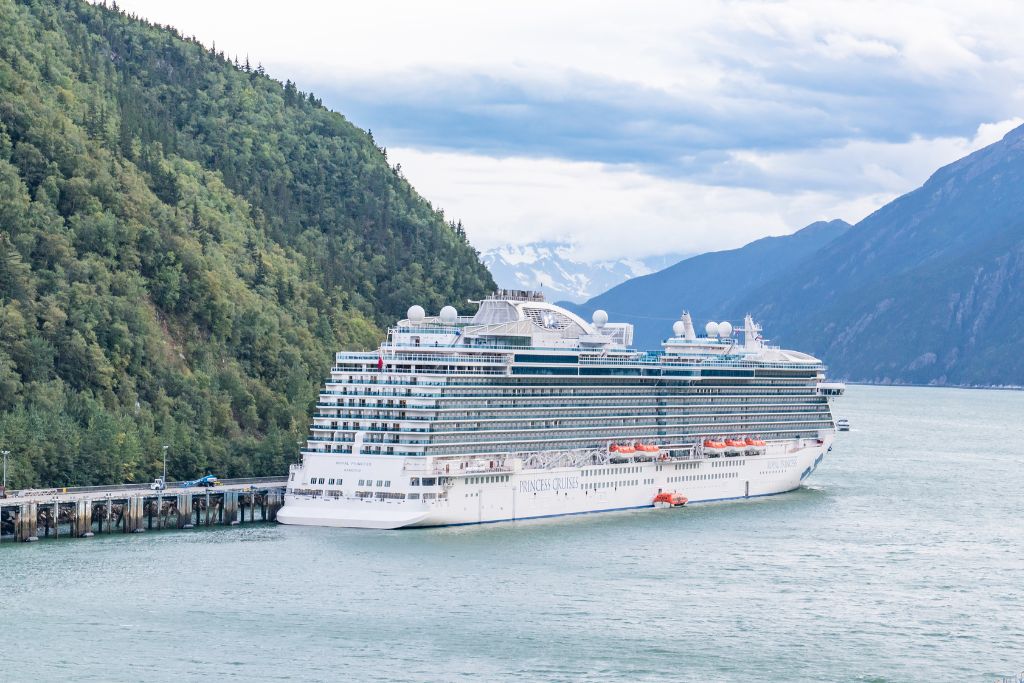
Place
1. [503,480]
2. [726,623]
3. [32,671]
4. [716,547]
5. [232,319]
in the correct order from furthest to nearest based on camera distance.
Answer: [232,319], [503,480], [716,547], [726,623], [32,671]

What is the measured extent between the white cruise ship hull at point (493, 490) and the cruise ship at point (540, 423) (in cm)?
9

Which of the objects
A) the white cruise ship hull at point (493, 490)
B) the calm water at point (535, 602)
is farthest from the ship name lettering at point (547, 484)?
the calm water at point (535, 602)

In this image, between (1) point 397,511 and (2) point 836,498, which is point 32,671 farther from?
(2) point 836,498

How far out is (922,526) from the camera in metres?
109

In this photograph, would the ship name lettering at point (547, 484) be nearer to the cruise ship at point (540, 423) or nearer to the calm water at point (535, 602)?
the cruise ship at point (540, 423)

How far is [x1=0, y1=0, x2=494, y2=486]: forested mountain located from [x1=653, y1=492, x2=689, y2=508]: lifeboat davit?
27.1 metres

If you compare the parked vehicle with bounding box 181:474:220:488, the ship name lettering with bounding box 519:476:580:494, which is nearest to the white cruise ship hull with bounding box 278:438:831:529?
the ship name lettering with bounding box 519:476:580:494

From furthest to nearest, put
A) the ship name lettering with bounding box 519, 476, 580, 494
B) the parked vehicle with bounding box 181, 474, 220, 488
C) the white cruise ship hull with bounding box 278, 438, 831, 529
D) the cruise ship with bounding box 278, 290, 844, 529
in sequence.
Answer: the parked vehicle with bounding box 181, 474, 220, 488, the ship name lettering with bounding box 519, 476, 580, 494, the cruise ship with bounding box 278, 290, 844, 529, the white cruise ship hull with bounding box 278, 438, 831, 529

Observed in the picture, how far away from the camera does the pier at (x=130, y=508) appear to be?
9756 centimetres

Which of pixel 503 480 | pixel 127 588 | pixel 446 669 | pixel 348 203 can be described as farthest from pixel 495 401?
pixel 348 203

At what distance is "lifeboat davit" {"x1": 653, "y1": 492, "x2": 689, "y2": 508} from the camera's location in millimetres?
116188

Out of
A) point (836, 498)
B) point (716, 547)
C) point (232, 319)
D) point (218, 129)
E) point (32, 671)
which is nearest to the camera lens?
point (32, 671)

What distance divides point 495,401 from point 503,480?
5583 mm

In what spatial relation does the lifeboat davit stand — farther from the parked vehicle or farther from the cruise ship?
the parked vehicle
